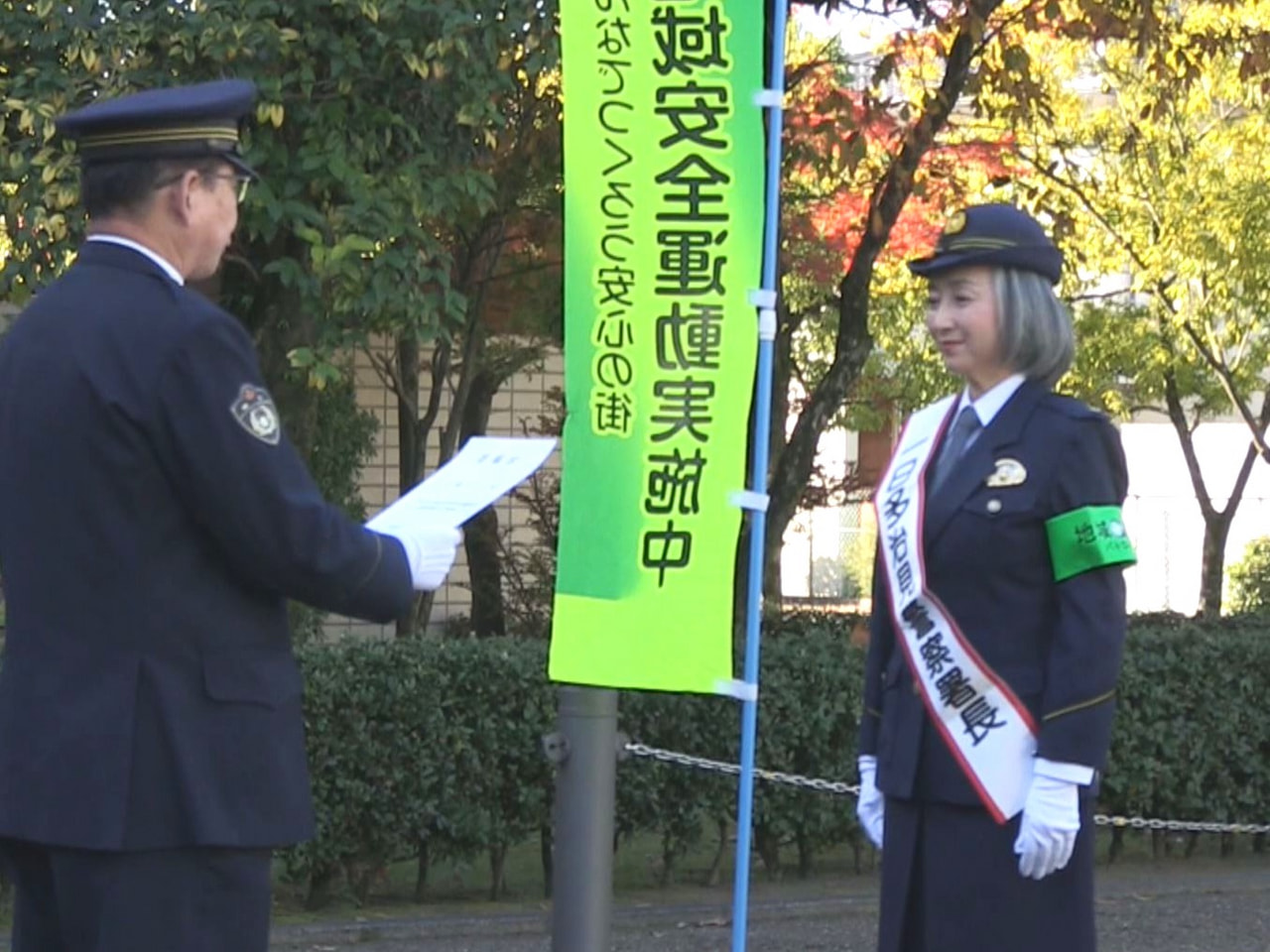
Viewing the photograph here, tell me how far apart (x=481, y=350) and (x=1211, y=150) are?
6.95 metres

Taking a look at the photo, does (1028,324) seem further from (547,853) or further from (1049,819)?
(547,853)

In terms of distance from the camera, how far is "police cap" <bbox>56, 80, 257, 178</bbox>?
9.93 ft

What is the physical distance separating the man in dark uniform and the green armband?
1361 mm

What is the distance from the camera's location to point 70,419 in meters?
2.94

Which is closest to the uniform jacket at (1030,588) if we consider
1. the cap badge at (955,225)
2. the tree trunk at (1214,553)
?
the cap badge at (955,225)

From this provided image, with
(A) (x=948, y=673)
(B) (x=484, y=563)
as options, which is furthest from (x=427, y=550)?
(B) (x=484, y=563)

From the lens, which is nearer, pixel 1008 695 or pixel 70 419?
pixel 70 419

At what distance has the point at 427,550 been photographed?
319 cm

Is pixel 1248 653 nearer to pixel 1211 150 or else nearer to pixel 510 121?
pixel 510 121

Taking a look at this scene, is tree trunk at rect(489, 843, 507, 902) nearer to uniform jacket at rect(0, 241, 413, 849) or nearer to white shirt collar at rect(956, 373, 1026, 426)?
white shirt collar at rect(956, 373, 1026, 426)

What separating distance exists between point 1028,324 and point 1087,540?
17.8 inches

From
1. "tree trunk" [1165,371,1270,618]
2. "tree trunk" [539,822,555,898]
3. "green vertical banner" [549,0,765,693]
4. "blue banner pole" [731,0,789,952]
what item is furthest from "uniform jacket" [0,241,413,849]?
"tree trunk" [1165,371,1270,618]

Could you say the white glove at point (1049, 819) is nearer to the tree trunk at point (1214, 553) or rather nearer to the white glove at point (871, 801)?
the white glove at point (871, 801)

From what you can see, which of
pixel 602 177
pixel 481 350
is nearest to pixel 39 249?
pixel 602 177
